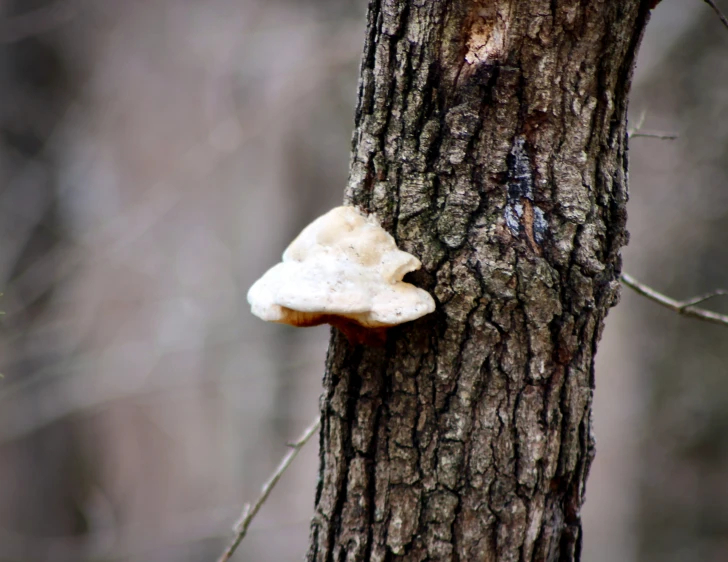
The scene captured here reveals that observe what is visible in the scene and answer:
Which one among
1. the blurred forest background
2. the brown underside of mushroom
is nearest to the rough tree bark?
the brown underside of mushroom

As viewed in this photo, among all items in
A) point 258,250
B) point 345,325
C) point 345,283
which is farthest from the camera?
point 258,250

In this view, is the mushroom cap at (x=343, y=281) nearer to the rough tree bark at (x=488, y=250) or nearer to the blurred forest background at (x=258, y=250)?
the rough tree bark at (x=488, y=250)

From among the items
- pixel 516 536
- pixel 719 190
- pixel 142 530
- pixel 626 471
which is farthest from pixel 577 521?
pixel 142 530

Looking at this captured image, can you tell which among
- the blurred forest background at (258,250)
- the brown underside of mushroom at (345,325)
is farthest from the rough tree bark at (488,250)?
the blurred forest background at (258,250)

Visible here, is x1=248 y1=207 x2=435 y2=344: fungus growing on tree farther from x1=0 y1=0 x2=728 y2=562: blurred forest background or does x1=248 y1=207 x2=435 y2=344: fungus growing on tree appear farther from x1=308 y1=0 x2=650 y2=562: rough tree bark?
x1=0 y1=0 x2=728 y2=562: blurred forest background

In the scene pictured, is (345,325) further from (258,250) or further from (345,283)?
(258,250)

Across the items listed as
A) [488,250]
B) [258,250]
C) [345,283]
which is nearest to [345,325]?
[345,283]

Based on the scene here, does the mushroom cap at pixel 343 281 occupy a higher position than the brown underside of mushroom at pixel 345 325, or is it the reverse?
the mushroom cap at pixel 343 281

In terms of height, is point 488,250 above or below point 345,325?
above
